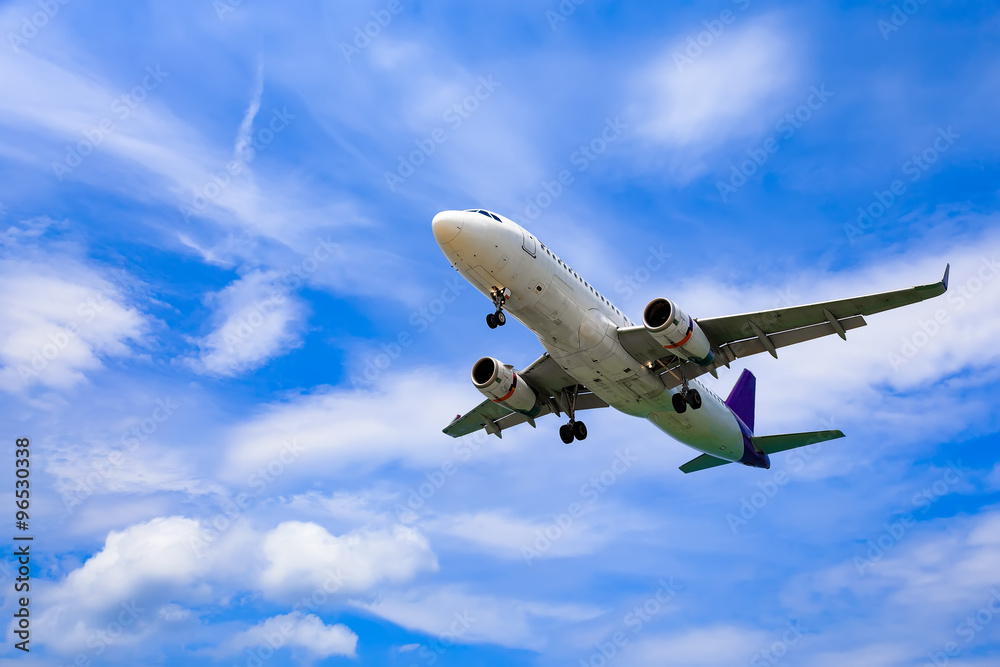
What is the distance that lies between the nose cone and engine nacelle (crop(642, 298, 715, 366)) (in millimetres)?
8042

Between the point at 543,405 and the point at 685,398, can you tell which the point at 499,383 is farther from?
the point at 685,398

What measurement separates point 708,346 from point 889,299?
6561 mm

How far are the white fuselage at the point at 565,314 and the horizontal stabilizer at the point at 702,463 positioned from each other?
18.4 ft

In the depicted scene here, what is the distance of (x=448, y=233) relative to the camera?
2841 centimetres

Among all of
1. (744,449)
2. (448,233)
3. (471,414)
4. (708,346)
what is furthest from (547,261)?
(744,449)

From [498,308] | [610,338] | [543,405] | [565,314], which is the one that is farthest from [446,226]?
[543,405]

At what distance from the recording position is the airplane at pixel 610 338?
96.3ft

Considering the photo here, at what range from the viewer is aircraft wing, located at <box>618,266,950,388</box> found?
31594mm

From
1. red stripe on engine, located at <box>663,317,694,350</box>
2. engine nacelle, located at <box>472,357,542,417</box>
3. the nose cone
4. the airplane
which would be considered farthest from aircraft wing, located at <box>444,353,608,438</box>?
the nose cone

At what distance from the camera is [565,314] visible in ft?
103

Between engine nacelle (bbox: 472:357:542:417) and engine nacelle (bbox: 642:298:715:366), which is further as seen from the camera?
engine nacelle (bbox: 472:357:542:417)

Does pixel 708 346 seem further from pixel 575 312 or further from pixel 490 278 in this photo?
pixel 490 278

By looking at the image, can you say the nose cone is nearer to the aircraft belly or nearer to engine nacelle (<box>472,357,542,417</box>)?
engine nacelle (<box>472,357,542,417</box>)

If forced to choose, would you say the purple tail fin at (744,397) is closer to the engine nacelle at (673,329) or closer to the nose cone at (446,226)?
the engine nacelle at (673,329)
